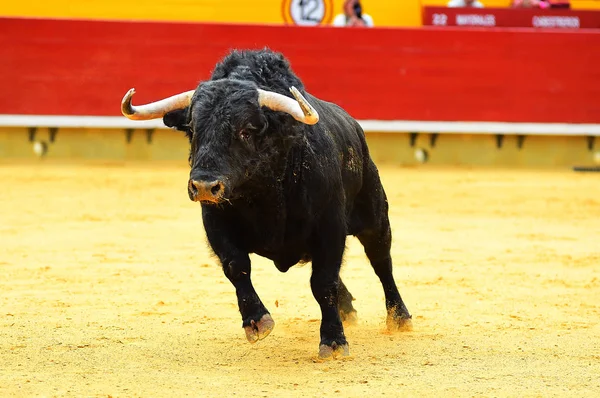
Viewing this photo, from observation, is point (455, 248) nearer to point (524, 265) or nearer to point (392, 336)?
point (524, 265)

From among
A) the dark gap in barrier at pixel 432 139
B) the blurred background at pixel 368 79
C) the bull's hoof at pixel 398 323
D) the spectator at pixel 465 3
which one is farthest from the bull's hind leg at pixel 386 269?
the spectator at pixel 465 3

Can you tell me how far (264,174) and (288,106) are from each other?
233 mm

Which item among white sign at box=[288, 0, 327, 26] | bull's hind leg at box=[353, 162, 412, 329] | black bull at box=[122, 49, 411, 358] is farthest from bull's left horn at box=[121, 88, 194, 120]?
white sign at box=[288, 0, 327, 26]

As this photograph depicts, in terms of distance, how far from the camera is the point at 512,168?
1183 centimetres

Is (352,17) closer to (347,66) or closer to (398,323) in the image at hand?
(347,66)

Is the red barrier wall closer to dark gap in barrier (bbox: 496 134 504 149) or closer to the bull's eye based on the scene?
dark gap in barrier (bbox: 496 134 504 149)

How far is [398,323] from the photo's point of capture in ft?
14.8

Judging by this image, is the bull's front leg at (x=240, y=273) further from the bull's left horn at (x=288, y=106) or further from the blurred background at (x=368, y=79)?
the blurred background at (x=368, y=79)

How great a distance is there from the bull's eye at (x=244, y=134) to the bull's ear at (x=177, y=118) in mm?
323

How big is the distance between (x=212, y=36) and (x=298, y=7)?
185 centimetres

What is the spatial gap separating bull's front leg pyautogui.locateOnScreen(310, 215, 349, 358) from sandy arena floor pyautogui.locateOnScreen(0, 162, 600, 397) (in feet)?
0.24

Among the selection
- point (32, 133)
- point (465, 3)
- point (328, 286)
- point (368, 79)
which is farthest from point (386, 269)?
point (465, 3)

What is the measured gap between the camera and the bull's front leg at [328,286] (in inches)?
149

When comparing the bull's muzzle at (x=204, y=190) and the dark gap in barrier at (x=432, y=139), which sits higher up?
the bull's muzzle at (x=204, y=190)
